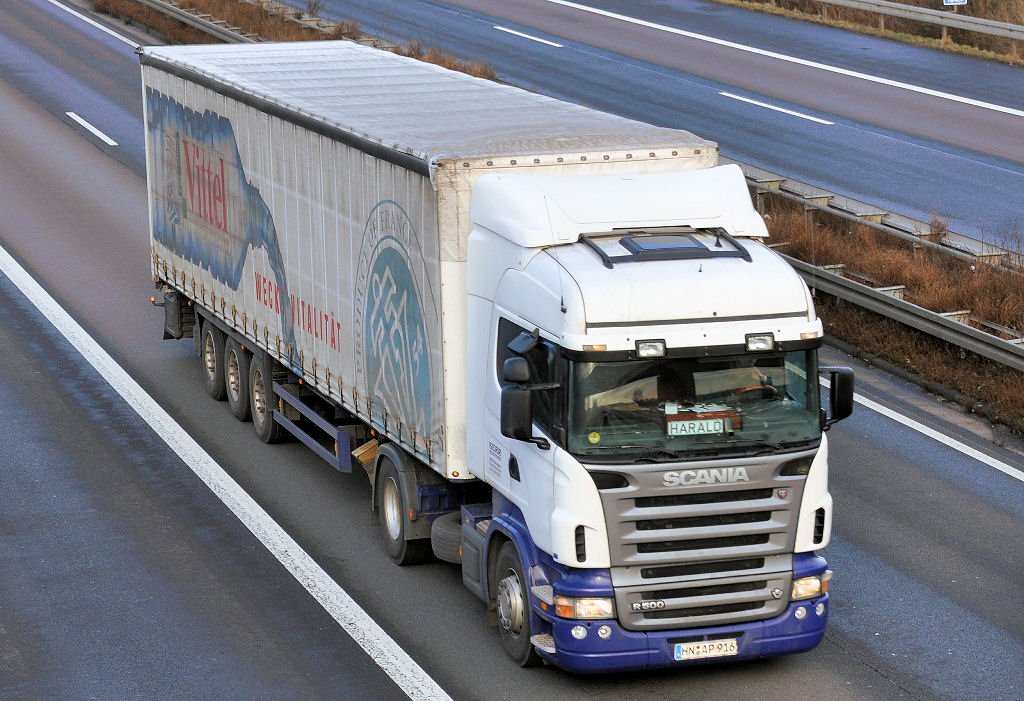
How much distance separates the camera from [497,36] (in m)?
37.9

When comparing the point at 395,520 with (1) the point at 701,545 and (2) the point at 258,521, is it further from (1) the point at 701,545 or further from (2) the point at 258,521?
(1) the point at 701,545

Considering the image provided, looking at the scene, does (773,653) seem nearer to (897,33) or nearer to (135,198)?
(135,198)

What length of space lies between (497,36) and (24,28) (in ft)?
41.3

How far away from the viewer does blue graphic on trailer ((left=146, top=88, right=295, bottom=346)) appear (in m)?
15.8

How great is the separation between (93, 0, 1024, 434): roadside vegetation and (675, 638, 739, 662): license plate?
6678 millimetres

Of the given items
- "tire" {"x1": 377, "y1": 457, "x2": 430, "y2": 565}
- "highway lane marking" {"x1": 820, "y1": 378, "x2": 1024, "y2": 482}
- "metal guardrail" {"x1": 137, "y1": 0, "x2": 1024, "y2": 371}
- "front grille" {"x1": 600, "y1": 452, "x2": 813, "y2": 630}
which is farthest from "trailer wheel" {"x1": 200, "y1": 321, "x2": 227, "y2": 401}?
"front grille" {"x1": 600, "y1": 452, "x2": 813, "y2": 630}

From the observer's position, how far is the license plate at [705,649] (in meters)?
10.4

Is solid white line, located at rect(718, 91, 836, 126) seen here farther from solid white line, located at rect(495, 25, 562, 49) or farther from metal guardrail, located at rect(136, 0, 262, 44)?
metal guardrail, located at rect(136, 0, 262, 44)

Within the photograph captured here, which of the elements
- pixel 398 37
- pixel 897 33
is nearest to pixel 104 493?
pixel 398 37

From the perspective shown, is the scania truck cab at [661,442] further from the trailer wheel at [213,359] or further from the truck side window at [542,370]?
the trailer wheel at [213,359]

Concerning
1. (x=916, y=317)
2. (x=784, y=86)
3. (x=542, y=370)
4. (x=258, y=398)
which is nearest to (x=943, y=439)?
(x=916, y=317)

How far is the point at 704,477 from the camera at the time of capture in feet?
33.4

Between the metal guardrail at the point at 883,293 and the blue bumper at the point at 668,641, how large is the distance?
672 cm

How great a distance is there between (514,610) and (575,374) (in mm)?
1884
